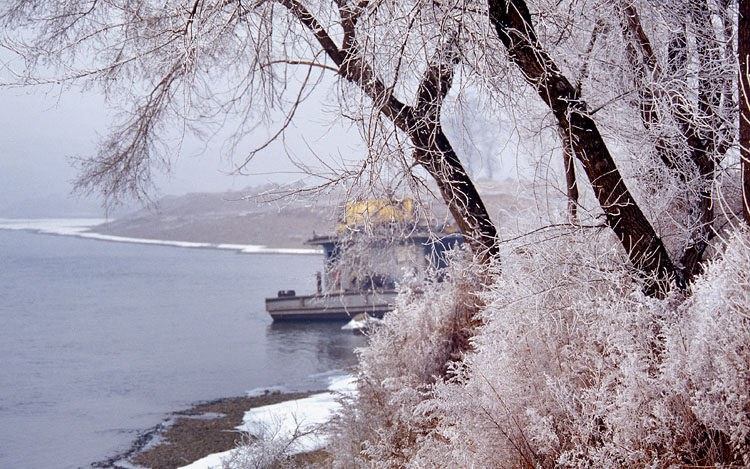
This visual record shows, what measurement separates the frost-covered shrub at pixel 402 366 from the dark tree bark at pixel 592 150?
4.98ft

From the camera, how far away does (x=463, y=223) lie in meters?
6.75

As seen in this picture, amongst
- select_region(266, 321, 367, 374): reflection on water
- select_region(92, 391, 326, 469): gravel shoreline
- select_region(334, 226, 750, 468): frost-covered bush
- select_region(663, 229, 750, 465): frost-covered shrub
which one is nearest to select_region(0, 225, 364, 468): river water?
select_region(266, 321, 367, 374): reflection on water

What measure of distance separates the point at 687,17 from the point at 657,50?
0.41 metres

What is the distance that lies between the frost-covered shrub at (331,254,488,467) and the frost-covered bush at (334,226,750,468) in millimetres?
43

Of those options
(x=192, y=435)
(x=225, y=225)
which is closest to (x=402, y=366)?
(x=192, y=435)

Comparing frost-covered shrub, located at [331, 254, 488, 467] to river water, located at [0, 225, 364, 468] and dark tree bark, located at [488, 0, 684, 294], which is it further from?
river water, located at [0, 225, 364, 468]

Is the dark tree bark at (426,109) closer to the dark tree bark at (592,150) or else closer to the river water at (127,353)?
the dark tree bark at (592,150)

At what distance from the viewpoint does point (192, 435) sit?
13.6 metres

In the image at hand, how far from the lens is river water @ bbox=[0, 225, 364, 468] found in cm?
1535

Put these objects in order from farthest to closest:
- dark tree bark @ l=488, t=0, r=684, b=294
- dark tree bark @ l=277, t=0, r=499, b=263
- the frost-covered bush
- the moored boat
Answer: the moored boat < dark tree bark @ l=277, t=0, r=499, b=263 < dark tree bark @ l=488, t=0, r=684, b=294 < the frost-covered bush

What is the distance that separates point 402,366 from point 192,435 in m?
8.56

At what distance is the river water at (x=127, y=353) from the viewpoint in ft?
50.4

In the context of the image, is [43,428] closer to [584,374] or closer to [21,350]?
[21,350]

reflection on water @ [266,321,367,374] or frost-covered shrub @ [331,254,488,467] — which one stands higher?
frost-covered shrub @ [331,254,488,467]
